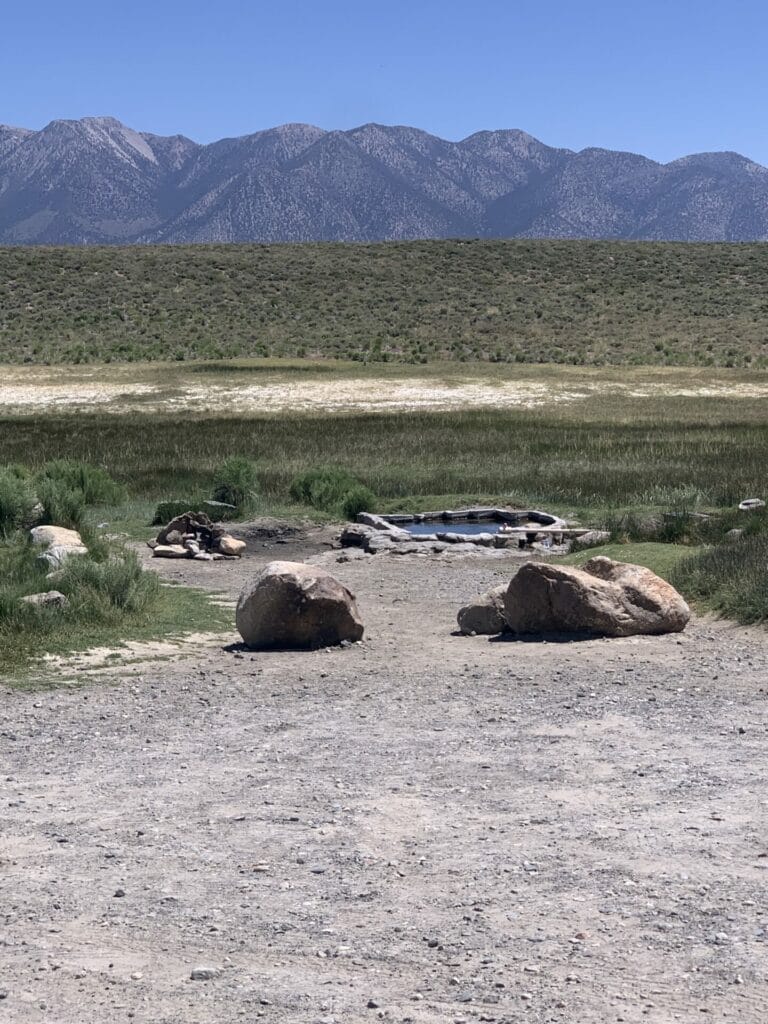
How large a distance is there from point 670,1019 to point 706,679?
611 cm

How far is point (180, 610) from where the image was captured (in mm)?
14742

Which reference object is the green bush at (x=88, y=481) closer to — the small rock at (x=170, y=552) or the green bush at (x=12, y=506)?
the green bush at (x=12, y=506)

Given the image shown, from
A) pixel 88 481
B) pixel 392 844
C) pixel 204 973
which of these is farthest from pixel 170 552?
pixel 204 973

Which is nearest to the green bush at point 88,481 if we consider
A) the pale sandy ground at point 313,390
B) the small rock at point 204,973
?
the pale sandy ground at point 313,390

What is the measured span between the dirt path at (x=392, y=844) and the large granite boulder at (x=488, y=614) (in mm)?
1517

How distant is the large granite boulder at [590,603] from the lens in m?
12.7

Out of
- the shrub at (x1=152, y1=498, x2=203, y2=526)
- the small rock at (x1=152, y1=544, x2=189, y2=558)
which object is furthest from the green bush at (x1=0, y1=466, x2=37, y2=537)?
the shrub at (x1=152, y1=498, x2=203, y2=526)

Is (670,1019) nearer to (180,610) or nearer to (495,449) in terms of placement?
(180,610)

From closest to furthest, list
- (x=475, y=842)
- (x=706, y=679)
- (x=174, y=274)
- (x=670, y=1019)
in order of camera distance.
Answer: (x=670, y=1019)
(x=475, y=842)
(x=706, y=679)
(x=174, y=274)

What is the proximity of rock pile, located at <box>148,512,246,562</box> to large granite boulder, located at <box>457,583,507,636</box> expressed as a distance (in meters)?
6.77

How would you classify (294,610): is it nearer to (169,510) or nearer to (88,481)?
(169,510)

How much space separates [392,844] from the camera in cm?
711

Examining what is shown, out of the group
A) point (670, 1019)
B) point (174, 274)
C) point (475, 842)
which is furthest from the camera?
point (174, 274)

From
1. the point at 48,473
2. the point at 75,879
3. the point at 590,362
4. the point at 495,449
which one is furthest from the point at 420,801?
the point at 590,362
